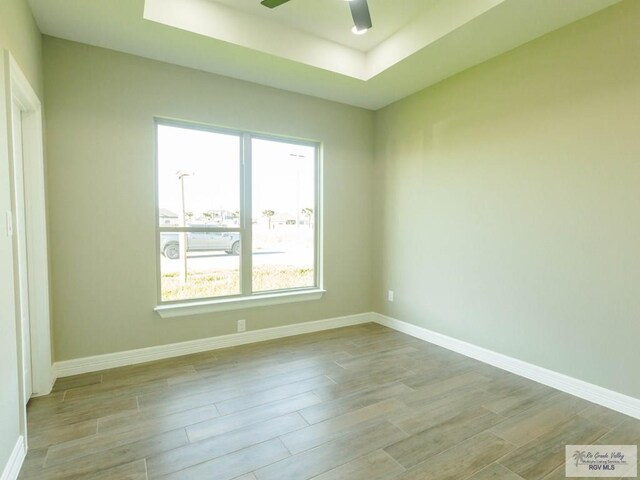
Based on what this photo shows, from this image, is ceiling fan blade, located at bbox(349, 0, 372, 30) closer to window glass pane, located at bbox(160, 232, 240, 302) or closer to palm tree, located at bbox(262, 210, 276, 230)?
palm tree, located at bbox(262, 210, 276, 230)

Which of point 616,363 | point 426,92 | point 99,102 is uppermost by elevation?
point 426,92

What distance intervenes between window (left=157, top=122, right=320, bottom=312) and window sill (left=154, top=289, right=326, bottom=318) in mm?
79

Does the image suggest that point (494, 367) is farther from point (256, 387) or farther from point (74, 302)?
point (74, 302)

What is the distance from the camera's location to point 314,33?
Result: 119 inches

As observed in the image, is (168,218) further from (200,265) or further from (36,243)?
(36,243)

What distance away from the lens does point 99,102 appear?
2785mm

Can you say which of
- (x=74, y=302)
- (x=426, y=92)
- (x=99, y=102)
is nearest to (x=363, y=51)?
(x=426, y=92)

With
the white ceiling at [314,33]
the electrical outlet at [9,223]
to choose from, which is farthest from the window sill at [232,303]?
the white ceiling at [314,33]

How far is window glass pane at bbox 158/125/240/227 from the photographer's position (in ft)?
10.4

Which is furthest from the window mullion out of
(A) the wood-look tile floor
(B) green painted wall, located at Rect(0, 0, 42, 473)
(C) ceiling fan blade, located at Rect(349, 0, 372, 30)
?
(B) green painted wall, located at Rect(0, 0, 42, 473)

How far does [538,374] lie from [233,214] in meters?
3.10

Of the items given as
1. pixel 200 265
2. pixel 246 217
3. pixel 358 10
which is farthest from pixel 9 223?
pixel 358 10

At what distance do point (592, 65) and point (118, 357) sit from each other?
171 inches

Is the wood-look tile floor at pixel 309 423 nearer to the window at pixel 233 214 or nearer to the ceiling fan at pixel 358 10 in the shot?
the window at pixel 233 214
